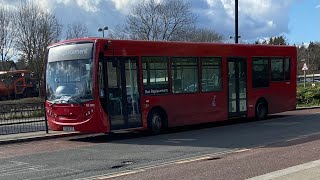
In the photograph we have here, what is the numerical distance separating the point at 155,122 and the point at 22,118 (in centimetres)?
629

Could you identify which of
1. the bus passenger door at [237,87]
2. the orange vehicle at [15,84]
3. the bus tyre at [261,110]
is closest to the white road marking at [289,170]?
the bus passenger door at [237,87]

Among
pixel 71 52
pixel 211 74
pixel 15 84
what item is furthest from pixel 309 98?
pixel 15 84

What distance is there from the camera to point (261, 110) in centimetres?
2056

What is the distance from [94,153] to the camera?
11.8 m

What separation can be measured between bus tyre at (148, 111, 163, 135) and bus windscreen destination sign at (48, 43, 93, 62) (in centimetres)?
301

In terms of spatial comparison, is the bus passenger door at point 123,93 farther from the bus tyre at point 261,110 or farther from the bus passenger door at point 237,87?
the bus tyre at point 261,110

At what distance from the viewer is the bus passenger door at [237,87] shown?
18.8 metres

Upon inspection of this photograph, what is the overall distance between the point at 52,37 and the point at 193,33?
59.1ft

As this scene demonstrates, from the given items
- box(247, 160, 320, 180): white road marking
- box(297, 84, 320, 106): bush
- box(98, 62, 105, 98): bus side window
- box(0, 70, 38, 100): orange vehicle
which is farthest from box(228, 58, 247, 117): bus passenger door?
box(0, 70, 38, 100): orange vehicle

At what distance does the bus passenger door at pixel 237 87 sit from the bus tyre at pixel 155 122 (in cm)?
387

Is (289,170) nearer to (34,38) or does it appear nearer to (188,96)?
(188,96)

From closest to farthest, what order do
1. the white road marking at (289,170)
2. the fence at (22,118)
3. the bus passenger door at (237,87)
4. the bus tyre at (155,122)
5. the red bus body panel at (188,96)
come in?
the white road marking at (289,170) → the red bus body panel at (188,96) → the bus tyre at (155,122) → the fence at (22,118) → the bus passenger door at (237,87)

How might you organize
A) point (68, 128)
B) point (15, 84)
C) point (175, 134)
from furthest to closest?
1. point (15, 84)
2. point (175, 134)
3. point (68, 128)

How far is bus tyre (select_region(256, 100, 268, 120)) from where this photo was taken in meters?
20.3
